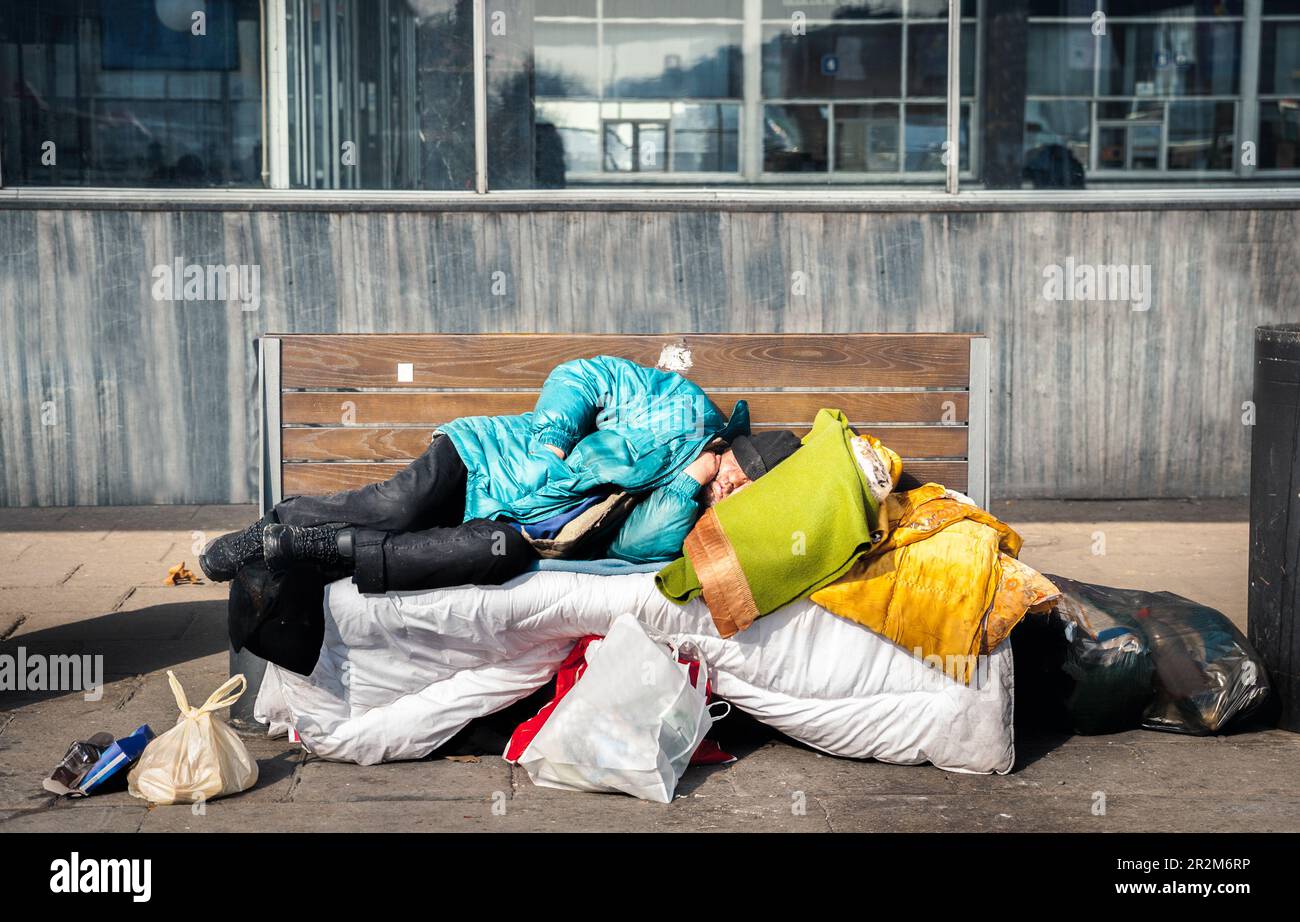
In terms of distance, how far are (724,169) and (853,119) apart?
0.73 m

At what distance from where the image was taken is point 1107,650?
4.65 meters

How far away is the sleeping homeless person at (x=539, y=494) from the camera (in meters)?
4.39

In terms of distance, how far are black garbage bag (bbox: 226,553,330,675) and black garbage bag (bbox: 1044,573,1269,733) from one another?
2250mm

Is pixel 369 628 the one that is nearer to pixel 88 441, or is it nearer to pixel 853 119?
pixel 88 441

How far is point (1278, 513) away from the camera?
183 inches

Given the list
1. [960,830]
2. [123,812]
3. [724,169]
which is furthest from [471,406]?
[724,169]

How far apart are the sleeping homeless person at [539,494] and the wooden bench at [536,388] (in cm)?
24

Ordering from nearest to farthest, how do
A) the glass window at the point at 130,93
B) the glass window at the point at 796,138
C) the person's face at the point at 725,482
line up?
the person's face at the point at 725,482 → the glass window at the point at 130,93 → the glass window at the point at 796,138

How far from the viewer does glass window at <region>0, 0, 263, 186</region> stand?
24.7 feet

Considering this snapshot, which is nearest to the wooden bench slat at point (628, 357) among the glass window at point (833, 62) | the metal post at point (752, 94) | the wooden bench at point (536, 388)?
the wooden bench at point (536, 388)

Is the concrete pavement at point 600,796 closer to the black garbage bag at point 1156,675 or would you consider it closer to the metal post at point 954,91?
the black garbage bag at point 1156,675

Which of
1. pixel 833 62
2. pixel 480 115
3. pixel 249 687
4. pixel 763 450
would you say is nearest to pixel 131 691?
pixel 249 687

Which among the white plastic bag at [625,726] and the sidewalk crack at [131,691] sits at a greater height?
the white plastic bag at [625,726]

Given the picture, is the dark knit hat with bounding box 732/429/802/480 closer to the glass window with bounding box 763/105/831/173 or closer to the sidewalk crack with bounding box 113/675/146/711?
the sidewalk crack with bounding box 113/675/146/711
